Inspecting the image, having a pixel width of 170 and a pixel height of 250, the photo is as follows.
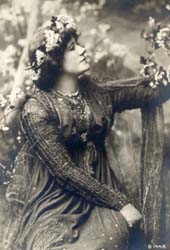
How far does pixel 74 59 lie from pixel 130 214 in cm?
91

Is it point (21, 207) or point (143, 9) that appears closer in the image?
point (21, 207)

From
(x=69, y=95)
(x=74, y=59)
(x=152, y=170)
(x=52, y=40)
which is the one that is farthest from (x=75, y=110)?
(x=152, y=170)

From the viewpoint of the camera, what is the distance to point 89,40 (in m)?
3.90

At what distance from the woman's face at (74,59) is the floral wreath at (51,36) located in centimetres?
7

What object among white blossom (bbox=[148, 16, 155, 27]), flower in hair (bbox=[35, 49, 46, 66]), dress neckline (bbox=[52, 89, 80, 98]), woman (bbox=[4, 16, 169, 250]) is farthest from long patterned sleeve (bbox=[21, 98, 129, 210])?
white blossom (bbox=[148, 16, 155, 27])

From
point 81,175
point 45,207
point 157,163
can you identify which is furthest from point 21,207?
point 157,163

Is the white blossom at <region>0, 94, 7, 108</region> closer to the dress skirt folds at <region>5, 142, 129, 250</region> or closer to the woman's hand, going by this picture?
the dress skirt folds at <region>5, 142, 129, 250</region>

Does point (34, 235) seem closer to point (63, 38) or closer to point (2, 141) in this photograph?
point (2, 141)

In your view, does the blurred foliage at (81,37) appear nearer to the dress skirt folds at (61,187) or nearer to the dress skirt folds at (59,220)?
the dress skirt folds at (61,187)

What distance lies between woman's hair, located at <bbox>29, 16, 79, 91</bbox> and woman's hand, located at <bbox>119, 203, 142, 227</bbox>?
31.0 inches

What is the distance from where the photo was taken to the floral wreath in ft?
12.3

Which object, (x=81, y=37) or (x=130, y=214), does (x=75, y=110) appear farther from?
(x=130, y=214)

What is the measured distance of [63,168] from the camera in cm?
372

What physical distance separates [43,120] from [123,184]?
58 cm
